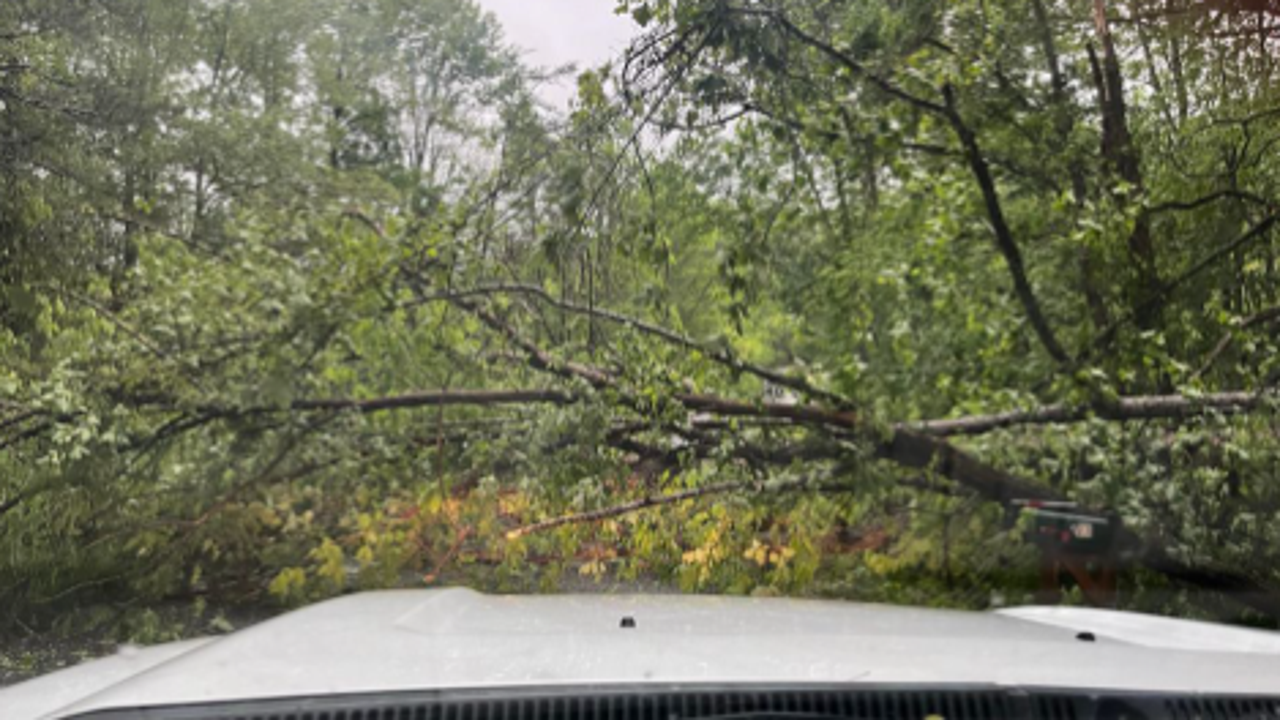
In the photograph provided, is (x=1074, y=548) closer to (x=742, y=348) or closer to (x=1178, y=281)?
(x=1178, y=281)

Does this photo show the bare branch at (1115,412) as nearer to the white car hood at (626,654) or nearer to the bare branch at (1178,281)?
the bare branch at (1178,281)

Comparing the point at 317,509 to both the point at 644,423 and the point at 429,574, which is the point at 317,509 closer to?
the point at 429,574

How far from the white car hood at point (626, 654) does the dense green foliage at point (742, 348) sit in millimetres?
2766

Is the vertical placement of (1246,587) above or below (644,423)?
below

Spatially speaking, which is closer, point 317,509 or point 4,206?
point 317,509

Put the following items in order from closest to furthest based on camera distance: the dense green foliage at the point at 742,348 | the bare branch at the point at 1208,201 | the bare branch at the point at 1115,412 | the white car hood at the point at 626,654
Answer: the white car hood at the point at 626,654, the bare branch at the point at 1115,412, the dense green foliage at the point at 742,348, the bare branch at the point at 1208,201

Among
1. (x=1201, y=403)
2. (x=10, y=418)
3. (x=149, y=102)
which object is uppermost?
(x=149, y=102)

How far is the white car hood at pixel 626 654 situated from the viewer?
1851mm

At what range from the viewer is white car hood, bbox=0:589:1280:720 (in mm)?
1851

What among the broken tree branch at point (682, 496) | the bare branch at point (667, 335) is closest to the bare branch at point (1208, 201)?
the bare branch at point (667, 335)

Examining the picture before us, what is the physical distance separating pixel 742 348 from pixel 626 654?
546cm

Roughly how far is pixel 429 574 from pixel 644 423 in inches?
68.2

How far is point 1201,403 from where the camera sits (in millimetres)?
5742

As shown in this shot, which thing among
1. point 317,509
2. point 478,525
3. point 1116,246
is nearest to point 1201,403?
point 1116,246
